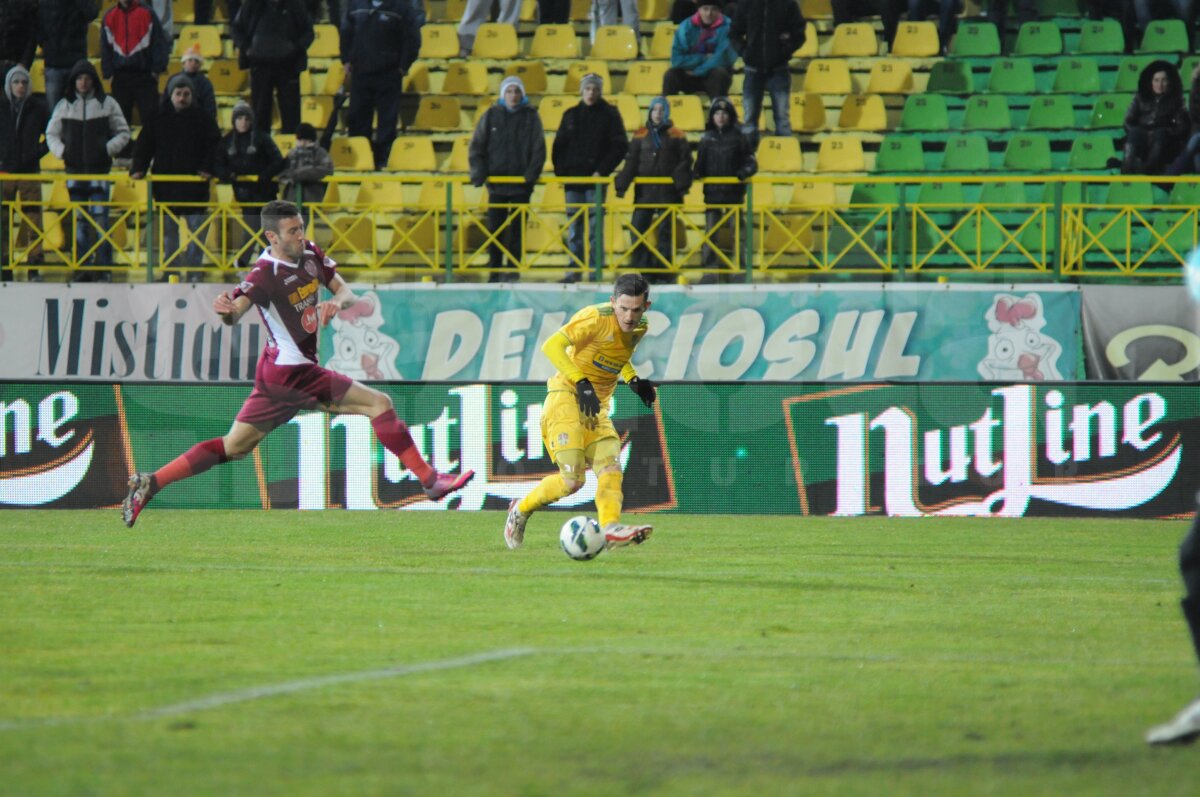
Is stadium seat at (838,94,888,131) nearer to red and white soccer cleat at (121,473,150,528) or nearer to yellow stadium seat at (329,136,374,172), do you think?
yellow stadium seat at (329,136,374,172)

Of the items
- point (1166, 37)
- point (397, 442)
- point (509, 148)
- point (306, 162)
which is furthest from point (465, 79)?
point (397, 442)

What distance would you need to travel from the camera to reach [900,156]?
21141mm

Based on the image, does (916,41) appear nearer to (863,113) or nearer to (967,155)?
(863,113)

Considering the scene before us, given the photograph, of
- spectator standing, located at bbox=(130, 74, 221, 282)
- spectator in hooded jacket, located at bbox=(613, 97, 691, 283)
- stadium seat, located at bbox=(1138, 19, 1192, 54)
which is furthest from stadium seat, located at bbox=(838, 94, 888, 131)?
spectator standing, located at bbox=(130, 74, 221, 282)

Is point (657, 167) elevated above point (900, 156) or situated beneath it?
situated beneath

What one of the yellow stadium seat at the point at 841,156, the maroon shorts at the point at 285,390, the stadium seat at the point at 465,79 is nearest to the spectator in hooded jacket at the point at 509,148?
the stadium seat at the point at 465,79

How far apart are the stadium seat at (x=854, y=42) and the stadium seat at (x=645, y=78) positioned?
2193 millimetres

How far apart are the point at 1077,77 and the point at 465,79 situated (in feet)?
24.9

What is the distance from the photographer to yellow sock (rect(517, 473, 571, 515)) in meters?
11.1

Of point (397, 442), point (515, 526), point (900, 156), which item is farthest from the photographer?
point (900, 156)

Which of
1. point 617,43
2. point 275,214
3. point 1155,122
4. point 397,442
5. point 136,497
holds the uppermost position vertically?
point 617,43

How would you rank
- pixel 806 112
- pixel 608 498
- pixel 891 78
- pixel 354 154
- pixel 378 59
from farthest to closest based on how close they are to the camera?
pixel 891 78 → pixel 806 112 → pixel 354 154 → pixel 378 59 → pixel 608 498

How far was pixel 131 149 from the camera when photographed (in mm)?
21438

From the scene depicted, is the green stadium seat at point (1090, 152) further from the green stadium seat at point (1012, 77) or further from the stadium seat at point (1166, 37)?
the stadium seat at point (1166, 37)
